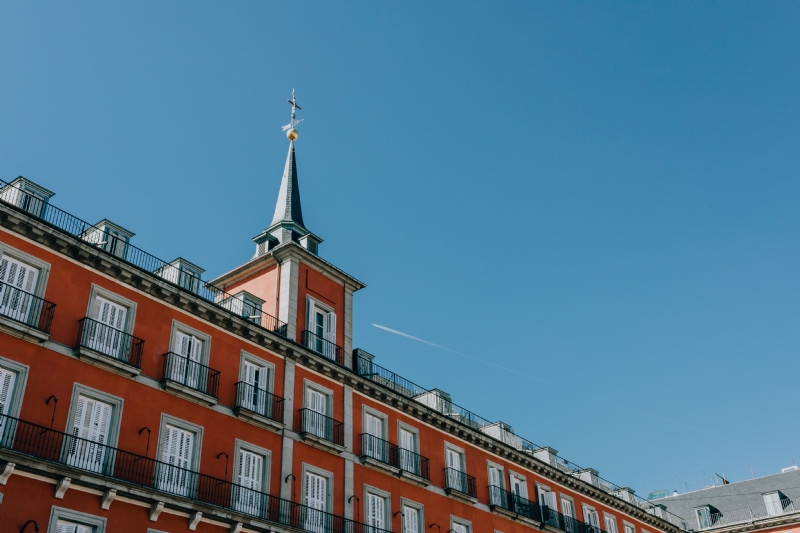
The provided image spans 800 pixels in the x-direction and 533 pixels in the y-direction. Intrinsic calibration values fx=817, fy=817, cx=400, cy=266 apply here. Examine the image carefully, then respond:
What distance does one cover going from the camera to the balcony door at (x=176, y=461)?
90.6 feet

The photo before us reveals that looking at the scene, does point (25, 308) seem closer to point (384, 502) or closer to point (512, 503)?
point (384, 502)

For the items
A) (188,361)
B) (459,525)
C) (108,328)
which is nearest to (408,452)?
(459,525)

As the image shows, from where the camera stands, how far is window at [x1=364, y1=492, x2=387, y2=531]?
35000 millimetres

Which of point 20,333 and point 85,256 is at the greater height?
point 85,256

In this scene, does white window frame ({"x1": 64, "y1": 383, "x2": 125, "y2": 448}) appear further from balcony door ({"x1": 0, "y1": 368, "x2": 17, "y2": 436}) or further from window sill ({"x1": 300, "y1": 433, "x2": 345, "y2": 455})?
window sill ({"x1": 300, "y1": 433, "x2": 345, "y2": 455})

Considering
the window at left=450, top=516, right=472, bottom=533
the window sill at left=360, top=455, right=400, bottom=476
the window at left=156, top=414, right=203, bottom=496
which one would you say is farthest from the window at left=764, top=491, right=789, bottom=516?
the window at left=156, top=414, right=203, bottom=496

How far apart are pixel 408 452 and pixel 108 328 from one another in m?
16.2

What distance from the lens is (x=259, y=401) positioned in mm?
32531

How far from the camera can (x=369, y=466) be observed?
1419 inches

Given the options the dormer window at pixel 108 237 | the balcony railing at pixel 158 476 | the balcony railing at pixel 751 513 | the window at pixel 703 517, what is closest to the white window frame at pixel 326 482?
the balcony railing at pixel 158 476

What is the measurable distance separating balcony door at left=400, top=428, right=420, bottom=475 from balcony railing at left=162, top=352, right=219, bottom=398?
10.9 metres

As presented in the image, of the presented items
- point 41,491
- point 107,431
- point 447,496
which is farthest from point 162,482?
point 447,496

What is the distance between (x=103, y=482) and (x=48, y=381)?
362cm

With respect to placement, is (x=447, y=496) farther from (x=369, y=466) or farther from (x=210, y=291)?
(x=210, y=291)
